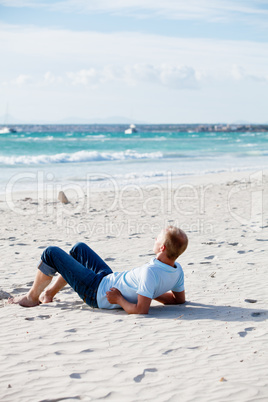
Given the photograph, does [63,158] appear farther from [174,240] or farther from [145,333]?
[145,333]

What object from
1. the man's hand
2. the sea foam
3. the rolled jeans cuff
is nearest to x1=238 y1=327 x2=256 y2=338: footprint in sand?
the man's hand

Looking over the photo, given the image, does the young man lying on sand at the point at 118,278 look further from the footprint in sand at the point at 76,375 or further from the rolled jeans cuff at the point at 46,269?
the footprint in sand at the point at 76,375

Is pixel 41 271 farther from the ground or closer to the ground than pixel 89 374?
farther from the ground

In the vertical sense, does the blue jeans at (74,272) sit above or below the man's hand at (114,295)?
above

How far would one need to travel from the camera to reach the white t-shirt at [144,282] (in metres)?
3.95

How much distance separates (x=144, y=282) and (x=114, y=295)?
37 cm

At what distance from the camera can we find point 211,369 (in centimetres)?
313

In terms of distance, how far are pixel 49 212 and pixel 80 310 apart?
6.26 metres

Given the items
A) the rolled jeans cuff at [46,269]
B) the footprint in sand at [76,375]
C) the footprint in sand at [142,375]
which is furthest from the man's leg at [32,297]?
the footprint in sand at [142,375]

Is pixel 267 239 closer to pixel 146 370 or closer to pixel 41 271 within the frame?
pixel 41 271

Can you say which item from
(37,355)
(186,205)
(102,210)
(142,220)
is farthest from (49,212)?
(37,355)

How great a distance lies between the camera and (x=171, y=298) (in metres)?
4.49

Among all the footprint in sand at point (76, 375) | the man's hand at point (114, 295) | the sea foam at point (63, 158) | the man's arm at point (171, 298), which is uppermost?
the sea foam at point (63, 158)

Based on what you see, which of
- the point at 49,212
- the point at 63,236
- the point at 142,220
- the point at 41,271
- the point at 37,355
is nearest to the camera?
the point at 37,355
